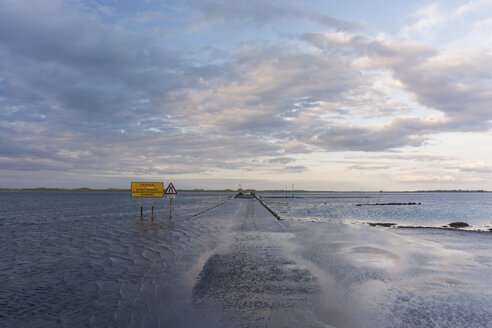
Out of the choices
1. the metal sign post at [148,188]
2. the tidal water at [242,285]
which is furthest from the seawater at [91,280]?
the metal sign post at [148,188]

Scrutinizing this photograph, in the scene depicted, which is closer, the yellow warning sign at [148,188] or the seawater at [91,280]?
the seawater at [91,280]

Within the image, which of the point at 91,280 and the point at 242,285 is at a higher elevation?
the point at 242,285

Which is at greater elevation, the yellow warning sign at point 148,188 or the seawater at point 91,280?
the yellow warning sign at point 148,188

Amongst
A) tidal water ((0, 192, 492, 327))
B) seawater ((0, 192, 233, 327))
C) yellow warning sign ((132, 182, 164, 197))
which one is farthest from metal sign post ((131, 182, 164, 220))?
tidal water ((0, 192, 492, 327))

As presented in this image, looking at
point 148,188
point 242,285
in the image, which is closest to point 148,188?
point 148,188

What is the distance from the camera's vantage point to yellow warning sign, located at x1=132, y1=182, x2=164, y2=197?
32.0 metres

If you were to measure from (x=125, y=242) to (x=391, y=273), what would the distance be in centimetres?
1397

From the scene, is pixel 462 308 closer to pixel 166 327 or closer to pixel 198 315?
pixel 198 315

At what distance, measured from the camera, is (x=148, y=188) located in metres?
32.2

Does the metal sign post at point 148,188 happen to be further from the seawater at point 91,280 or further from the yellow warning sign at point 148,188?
the seawater at point 91,280

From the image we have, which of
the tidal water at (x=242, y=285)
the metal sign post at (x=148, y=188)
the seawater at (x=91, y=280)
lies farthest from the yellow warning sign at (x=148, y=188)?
the tidal water at (x=242, y=285)

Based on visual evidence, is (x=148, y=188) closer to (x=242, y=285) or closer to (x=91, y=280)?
(x=91, y=280)

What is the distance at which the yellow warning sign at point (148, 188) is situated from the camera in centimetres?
3196

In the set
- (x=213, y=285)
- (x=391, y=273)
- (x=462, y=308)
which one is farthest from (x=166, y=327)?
(x=391, y=273)
